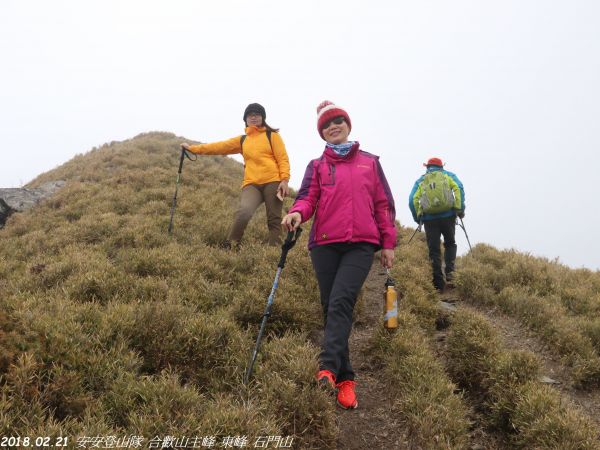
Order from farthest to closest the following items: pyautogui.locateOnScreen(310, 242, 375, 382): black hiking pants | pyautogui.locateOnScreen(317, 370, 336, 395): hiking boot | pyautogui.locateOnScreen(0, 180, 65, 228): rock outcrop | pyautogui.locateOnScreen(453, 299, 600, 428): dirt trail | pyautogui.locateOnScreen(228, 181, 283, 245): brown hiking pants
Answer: pyautogui.locateOnScreen(0, 180, 65, 228): rock outcrop → pyautogui.locateOnScreen(228, 181, 283, 245): brown hiking pants → pyautogui.locateOnScreen(453, 299, 600, 428): dirt trail → pyautogui.locateOnScreen(310, 242, 375, 382): black hiking pants → pyautogui.locateOnScreen(317, 370, 336, 395): hiking boot

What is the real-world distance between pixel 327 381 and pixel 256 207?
4.74 m

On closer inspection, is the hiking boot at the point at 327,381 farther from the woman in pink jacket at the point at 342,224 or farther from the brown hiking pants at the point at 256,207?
the brown hiking pants at the point at 256,207

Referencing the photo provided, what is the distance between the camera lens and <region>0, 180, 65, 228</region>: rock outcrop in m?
10.9

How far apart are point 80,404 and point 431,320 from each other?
16.4 ft

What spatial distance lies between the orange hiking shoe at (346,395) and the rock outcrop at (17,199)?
1122cm

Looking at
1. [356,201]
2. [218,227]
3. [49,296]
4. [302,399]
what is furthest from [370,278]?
[49,296]

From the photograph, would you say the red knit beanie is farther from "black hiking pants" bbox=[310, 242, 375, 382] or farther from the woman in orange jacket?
the woman in orange jacket

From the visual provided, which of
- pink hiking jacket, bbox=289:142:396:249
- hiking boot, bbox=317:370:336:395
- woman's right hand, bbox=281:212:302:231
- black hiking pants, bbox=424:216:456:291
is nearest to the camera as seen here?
hiking boot, bbox=317:370:336:395

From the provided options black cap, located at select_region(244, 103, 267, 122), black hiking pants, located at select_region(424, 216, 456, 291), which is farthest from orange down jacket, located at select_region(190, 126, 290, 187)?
black hiking pants, located at select_region(424, 216, 456, 291)

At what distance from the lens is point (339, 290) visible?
4.02 m

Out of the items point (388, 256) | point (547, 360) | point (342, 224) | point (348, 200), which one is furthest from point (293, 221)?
point (547, 360)

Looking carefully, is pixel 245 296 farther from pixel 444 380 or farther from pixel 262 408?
pixel 444 380

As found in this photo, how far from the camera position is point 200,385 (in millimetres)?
3807

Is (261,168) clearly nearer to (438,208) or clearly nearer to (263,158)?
(263,158)
